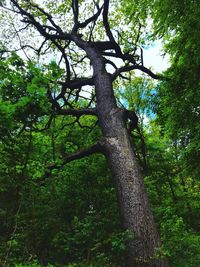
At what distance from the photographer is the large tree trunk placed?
192 inches

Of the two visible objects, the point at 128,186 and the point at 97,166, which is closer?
the point at 128,186

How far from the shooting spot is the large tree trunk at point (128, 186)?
16.0ft

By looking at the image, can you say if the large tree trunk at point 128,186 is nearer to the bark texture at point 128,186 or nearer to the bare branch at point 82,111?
the bark texture at point 128,186

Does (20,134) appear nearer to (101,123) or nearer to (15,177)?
(15,177)

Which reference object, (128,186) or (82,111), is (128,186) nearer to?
(128,186)

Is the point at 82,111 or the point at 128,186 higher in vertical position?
the point at 82,111

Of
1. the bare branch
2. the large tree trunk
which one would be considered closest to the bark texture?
the large tree trunk

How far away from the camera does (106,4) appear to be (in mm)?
9672

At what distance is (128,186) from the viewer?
5695 mm

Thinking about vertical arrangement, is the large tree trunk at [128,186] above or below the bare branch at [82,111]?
below

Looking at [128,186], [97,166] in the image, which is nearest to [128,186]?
[128,186]

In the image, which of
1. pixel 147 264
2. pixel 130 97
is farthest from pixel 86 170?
pixel 130 97

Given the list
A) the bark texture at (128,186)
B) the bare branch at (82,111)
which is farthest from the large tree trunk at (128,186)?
the bare branch at (82,111)

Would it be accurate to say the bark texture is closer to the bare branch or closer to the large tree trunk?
the large tree trunk
